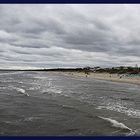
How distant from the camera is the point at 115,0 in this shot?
212 cm

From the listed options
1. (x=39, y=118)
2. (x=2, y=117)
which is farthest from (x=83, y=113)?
(x=2, y=117)

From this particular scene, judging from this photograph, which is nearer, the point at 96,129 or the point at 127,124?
the point at 96,129

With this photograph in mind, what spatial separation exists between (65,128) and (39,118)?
189cm

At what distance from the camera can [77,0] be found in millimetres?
2125

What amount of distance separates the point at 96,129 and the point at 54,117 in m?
2.37

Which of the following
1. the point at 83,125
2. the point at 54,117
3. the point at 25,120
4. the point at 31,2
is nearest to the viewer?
the point at 31,2

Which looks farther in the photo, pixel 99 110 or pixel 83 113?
pixel 99 110

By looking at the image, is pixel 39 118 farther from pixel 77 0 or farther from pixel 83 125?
pixel 77 0

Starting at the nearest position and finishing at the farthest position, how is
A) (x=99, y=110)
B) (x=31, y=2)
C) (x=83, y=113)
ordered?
1. (x=31, y=2)
2. (x=83, y=113)
3. (x=99, y=110)
